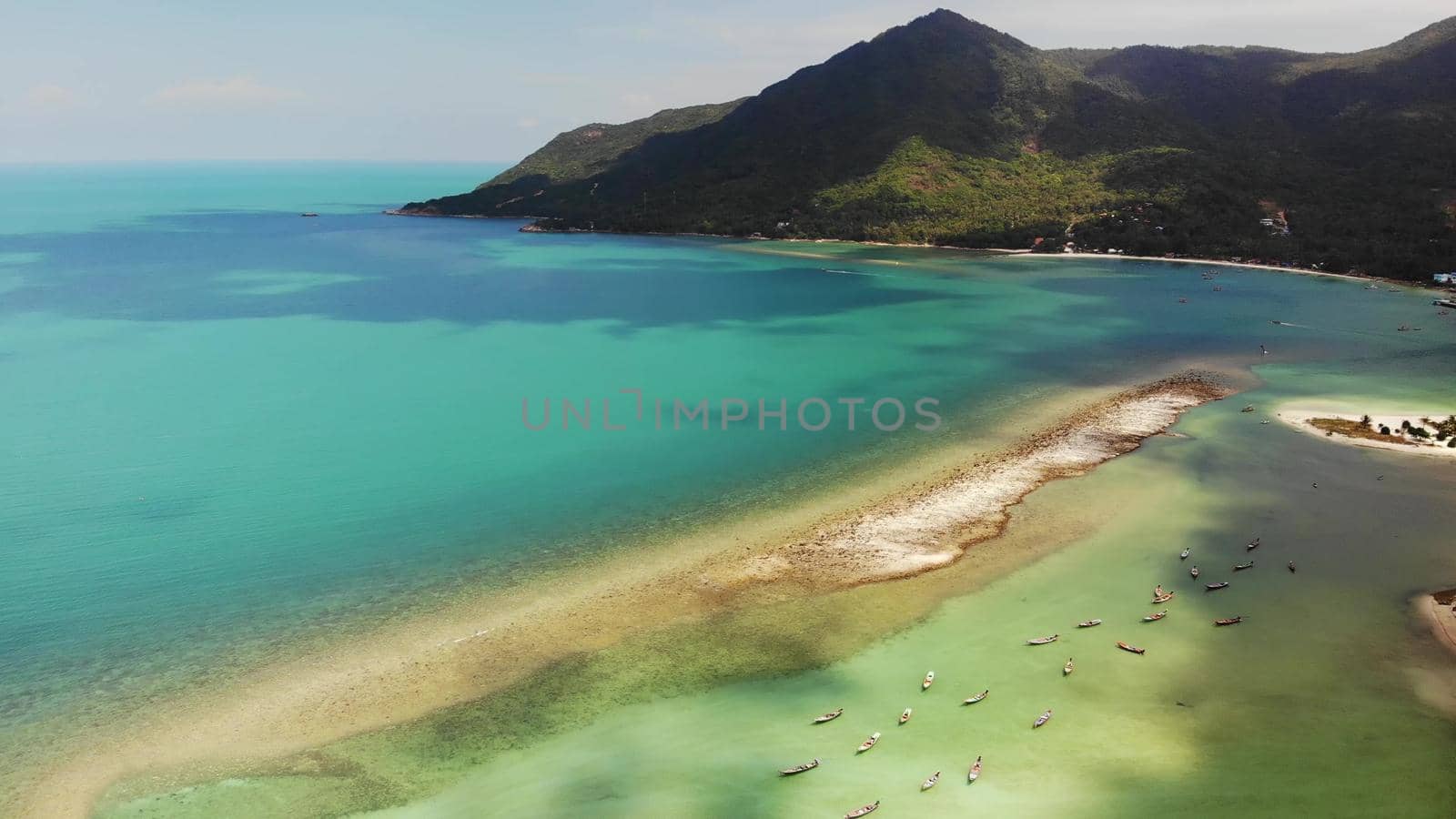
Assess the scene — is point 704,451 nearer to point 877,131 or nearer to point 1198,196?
point 1198,196

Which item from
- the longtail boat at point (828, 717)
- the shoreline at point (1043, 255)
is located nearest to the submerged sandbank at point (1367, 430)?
the longtail boat at point (828, 717)

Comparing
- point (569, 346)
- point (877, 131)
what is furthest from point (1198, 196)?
point (569, 346)

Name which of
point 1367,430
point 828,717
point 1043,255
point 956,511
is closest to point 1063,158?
point 1043,255

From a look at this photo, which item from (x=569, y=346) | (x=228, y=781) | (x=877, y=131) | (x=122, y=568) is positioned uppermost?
(x=877, y=131)

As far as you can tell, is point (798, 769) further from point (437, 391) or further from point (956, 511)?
point (437, 391)

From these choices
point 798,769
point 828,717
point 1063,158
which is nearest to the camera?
point 798,769
